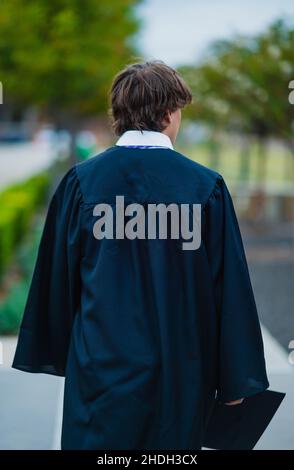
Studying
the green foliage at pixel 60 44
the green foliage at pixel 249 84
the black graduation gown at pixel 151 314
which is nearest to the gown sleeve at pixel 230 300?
the black graduation gown at pixel 151 314

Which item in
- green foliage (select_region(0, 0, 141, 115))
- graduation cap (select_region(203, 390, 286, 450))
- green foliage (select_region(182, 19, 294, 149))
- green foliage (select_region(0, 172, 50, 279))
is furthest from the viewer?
green foliage (select_region(0, 0, 141, 115))

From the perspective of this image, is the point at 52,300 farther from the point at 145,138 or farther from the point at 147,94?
the point at 147,94

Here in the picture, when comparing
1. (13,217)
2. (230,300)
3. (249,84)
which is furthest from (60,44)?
(230,300)

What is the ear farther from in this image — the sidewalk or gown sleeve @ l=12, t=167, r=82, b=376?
the sidewalk

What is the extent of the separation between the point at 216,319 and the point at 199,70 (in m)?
10.7

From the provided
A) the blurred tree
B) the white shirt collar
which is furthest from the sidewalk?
the blurred tree

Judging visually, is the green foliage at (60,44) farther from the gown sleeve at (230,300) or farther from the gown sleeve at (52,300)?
the gown sleeve at (230,300)

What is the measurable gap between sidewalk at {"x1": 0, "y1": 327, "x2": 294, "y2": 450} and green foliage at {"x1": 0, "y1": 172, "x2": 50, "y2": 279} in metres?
3.39

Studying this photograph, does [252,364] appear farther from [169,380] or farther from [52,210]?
[52,210]

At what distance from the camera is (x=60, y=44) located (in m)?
15.1

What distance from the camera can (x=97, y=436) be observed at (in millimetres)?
2166

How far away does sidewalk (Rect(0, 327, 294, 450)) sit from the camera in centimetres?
349

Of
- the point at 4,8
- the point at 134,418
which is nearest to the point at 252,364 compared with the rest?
the point at 134,418

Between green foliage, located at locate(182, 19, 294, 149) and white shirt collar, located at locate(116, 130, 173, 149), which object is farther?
green foliage, located at locate(182, 19, 294, 149)
